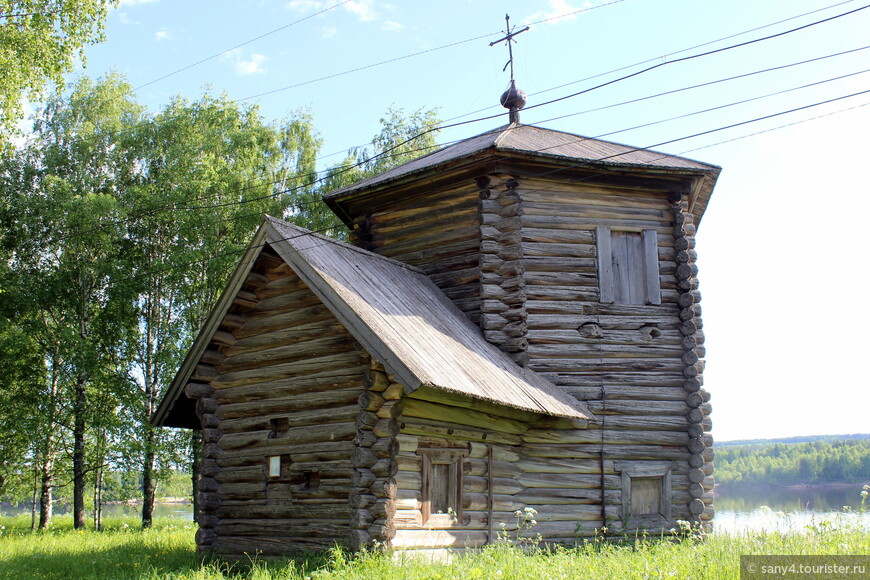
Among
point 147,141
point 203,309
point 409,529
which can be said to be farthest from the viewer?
point 147,141

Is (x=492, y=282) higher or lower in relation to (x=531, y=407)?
higher

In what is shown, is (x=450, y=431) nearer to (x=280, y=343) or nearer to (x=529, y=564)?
(x=529, y=564)

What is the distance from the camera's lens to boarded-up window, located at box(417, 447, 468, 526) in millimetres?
10070

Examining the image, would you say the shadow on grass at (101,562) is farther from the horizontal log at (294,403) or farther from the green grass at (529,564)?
the horizontal log at (294,403)

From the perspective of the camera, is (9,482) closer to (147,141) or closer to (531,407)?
(147,141)

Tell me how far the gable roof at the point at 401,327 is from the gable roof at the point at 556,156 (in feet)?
7.31

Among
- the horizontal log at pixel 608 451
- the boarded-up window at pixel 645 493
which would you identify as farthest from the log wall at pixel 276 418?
the boarded-up window at pixel 645 493

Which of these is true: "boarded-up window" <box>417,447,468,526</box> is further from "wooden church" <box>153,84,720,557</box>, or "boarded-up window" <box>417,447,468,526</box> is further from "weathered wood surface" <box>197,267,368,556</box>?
"weathered wood surface" <box>197,267,368,556</box>

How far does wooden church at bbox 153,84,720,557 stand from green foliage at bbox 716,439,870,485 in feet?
215

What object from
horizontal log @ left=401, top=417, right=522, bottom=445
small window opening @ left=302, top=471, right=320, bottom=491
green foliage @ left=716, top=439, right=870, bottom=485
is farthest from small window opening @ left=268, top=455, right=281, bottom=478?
green foliage @ left=716, top=439, right=870, bottom=485

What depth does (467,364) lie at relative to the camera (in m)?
10.6

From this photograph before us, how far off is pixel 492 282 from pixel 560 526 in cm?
422

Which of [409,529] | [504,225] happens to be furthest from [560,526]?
[504,225]

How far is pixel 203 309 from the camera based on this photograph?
23.5 m
